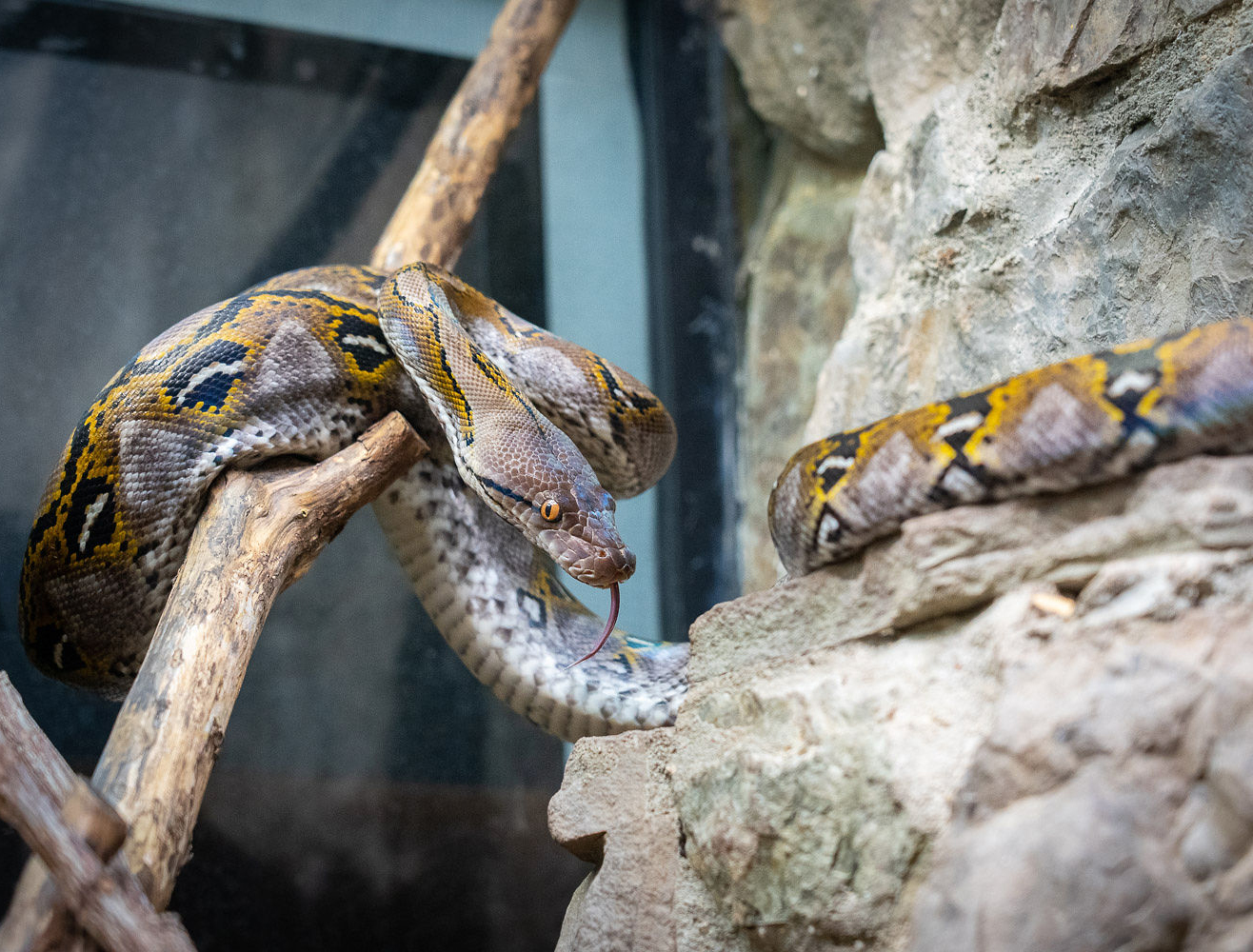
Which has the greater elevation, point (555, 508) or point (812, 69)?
point (812, 69)

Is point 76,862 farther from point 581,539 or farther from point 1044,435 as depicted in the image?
point 1044,435

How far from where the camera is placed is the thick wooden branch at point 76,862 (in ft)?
4.05

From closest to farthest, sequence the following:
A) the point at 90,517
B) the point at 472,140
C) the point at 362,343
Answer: the point at 90,517, the point at 362,343, the point at 472,140

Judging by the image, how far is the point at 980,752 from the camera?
4.15 feet

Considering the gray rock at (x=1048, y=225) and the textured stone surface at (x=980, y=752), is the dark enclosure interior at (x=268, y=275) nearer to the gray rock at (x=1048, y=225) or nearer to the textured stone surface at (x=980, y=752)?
the gray rock at (x=1048, y=225)

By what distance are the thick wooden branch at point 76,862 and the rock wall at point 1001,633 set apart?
77 centimetres

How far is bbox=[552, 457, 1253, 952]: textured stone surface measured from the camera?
1101 millimetres

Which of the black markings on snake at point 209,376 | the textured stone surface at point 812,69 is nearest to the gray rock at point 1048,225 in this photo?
the textured stone surface at point 812,69

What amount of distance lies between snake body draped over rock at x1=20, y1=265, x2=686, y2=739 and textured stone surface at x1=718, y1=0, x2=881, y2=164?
4.84 ft

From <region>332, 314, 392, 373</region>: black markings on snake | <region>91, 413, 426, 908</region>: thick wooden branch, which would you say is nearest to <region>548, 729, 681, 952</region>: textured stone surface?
<region>91, 413, 426, 908</region>: thick wooden branch

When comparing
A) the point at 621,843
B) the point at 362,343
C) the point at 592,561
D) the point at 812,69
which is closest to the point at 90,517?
the point at 362,343

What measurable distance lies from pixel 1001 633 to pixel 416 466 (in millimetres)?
1545

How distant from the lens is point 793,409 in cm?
362

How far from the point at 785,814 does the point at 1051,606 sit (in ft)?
1.68
